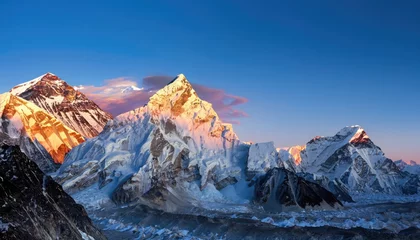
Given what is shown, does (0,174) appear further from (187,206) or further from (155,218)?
(187,206)

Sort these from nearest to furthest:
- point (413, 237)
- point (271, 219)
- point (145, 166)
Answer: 1. point (413, 237)
2. point (271, 219)
3. point (145, 166)

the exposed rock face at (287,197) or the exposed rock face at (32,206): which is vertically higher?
the exposed rock face at (32,206)

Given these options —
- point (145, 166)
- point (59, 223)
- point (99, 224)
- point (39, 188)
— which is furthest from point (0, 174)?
point (145, 166)

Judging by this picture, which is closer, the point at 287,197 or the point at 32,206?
the point at 32,206

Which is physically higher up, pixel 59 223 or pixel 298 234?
pixel 59 223

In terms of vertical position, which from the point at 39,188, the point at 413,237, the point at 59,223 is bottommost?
the point at 413,237

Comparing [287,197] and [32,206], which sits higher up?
[32,206]

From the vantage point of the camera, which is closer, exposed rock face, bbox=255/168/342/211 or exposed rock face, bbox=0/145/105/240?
exposed rock face, bbox=0/145/105/240

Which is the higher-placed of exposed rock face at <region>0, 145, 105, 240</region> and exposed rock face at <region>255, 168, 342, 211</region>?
exposed rock face at <region>0, 145, 105, 240</region>
